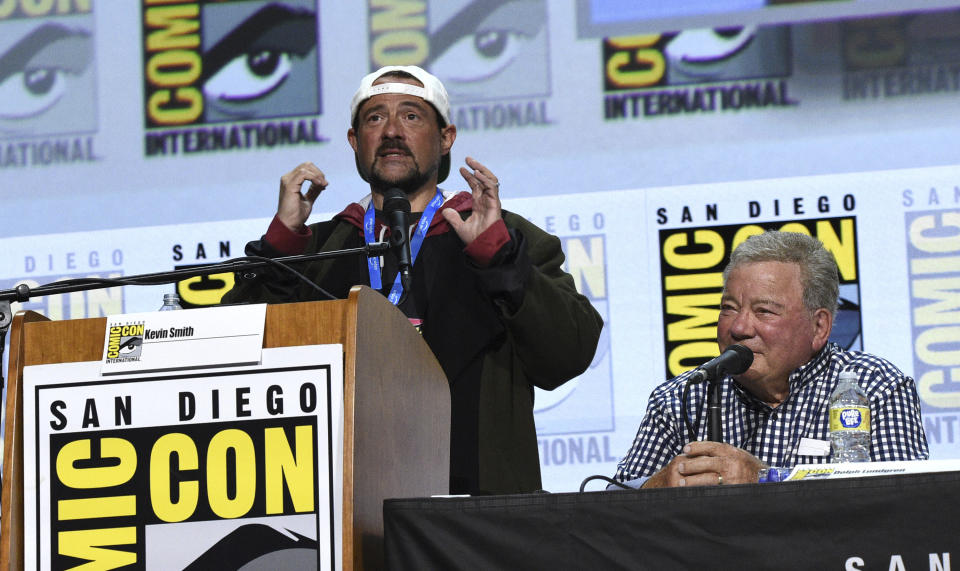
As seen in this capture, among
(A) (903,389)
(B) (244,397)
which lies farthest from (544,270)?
(B) (244,397)

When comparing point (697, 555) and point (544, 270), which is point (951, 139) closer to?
point (544, 270)

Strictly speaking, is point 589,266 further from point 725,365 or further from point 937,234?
point 725,365

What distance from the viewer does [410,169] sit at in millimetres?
2697

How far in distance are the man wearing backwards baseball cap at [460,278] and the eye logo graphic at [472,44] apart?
0.98m

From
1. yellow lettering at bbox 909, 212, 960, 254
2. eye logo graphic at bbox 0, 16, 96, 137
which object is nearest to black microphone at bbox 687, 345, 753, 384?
yellow lettering at bbox 909, 212, 960, 254

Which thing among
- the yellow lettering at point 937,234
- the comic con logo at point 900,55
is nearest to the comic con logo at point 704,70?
the comic con logo at point 900,55

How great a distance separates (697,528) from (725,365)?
1.79ft

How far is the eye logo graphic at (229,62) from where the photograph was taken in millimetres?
3875

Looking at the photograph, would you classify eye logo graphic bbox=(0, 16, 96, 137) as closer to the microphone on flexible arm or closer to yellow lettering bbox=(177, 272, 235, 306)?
yellow lettering bbox=(177, 272, 235, 306)

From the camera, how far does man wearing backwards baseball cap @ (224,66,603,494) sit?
7.89ft

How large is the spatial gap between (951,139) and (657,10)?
90 centimetres

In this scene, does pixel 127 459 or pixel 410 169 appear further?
pixel 410 169

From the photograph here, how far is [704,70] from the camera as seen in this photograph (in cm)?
363

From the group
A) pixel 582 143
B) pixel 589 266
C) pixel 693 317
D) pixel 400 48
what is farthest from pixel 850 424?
pixel 400 48
